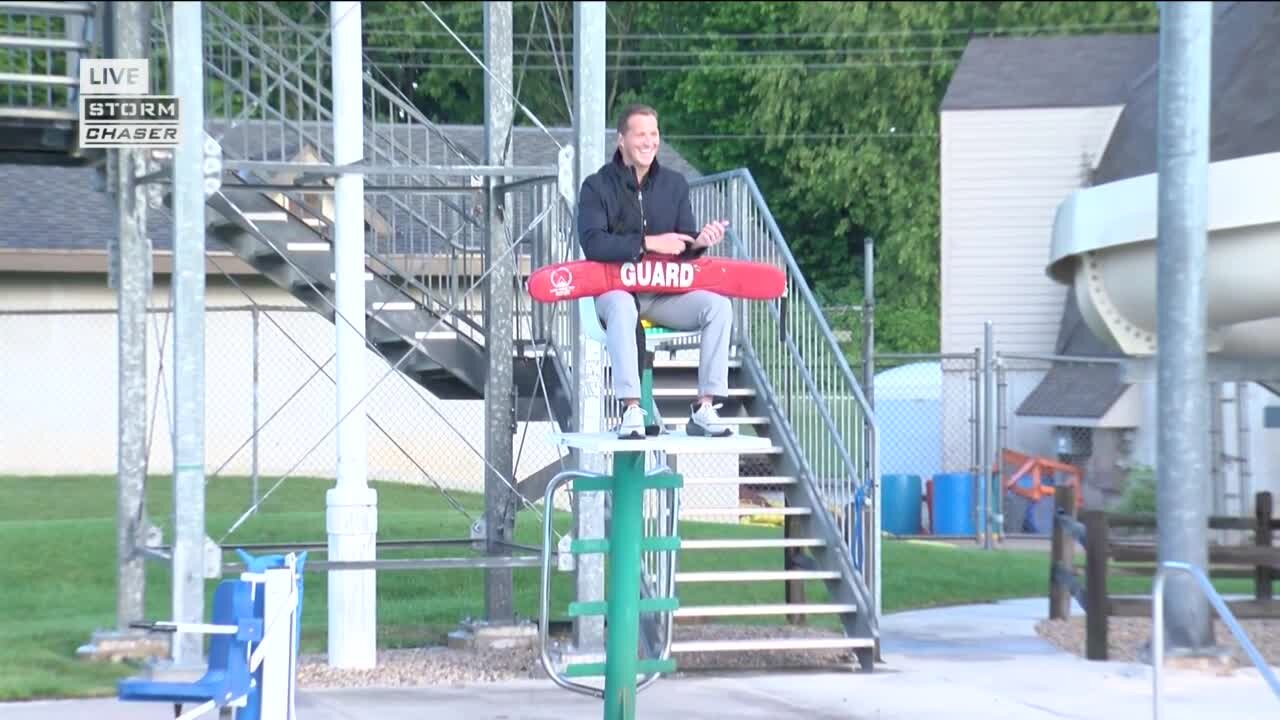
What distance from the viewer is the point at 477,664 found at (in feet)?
38.9

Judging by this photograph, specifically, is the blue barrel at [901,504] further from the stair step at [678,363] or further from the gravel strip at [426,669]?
the gravel strip at [426,669]

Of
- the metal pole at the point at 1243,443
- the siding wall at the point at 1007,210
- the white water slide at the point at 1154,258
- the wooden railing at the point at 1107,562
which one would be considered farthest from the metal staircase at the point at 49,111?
the siding wall at the point at 1007,210

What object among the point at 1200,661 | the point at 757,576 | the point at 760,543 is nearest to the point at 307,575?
the point at 760,543

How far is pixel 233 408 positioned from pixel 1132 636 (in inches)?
545

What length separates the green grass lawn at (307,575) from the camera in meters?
12.5

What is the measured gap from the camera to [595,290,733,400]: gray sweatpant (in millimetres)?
7637

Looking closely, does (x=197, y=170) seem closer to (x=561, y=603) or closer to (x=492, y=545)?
(x=492, y=545)

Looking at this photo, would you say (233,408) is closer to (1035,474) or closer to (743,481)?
(1035,474)

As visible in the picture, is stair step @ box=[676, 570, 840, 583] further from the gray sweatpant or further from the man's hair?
the man's hair

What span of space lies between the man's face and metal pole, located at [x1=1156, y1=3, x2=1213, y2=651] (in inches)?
143

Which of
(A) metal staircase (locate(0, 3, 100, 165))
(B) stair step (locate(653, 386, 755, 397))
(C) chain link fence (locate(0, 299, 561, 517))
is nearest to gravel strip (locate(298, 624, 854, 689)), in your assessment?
(B) stair step (locate(653, 386, 755, 397))

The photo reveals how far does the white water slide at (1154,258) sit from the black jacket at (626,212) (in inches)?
204

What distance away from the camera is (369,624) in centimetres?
1159

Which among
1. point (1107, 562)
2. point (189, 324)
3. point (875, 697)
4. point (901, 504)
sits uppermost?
point (189, 324)
